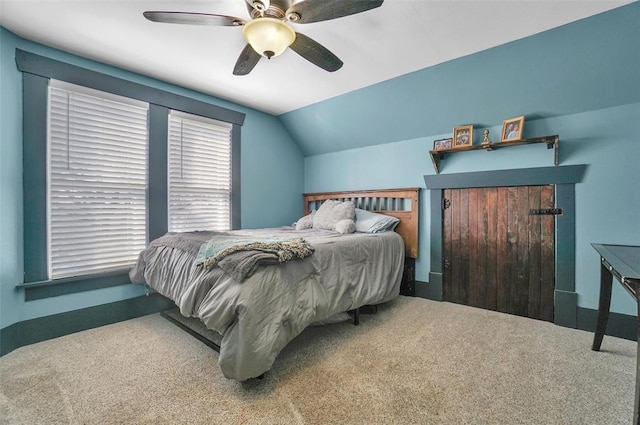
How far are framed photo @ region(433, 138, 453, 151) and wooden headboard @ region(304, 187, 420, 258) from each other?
1.69ft

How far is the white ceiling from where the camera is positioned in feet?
6.20

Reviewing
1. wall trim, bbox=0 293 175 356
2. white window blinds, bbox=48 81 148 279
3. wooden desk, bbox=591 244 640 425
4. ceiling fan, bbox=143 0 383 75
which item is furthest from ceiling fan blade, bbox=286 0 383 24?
wall trim, bbox=0 293 175 356

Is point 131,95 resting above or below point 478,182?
above

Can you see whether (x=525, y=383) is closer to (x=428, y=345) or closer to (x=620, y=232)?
(x=428, y=345)

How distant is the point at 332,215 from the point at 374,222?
1.68 feet

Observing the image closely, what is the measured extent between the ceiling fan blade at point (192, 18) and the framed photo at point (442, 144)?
2.41 meters

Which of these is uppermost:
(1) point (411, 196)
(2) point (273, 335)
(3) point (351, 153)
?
(3) point (351, 153)

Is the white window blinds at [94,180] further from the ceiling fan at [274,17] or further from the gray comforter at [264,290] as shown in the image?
the ceiling fan at [274,17]

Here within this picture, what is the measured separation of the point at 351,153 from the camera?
13.4 ft

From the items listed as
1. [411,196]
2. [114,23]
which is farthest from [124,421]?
[411,196]

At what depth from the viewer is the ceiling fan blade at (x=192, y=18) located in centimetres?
155

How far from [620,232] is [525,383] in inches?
65.6

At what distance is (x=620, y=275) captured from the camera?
134 centimetres

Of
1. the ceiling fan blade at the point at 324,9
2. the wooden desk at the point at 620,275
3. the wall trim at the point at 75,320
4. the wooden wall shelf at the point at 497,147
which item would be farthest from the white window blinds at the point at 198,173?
the wooden desk at the point at 620,275
